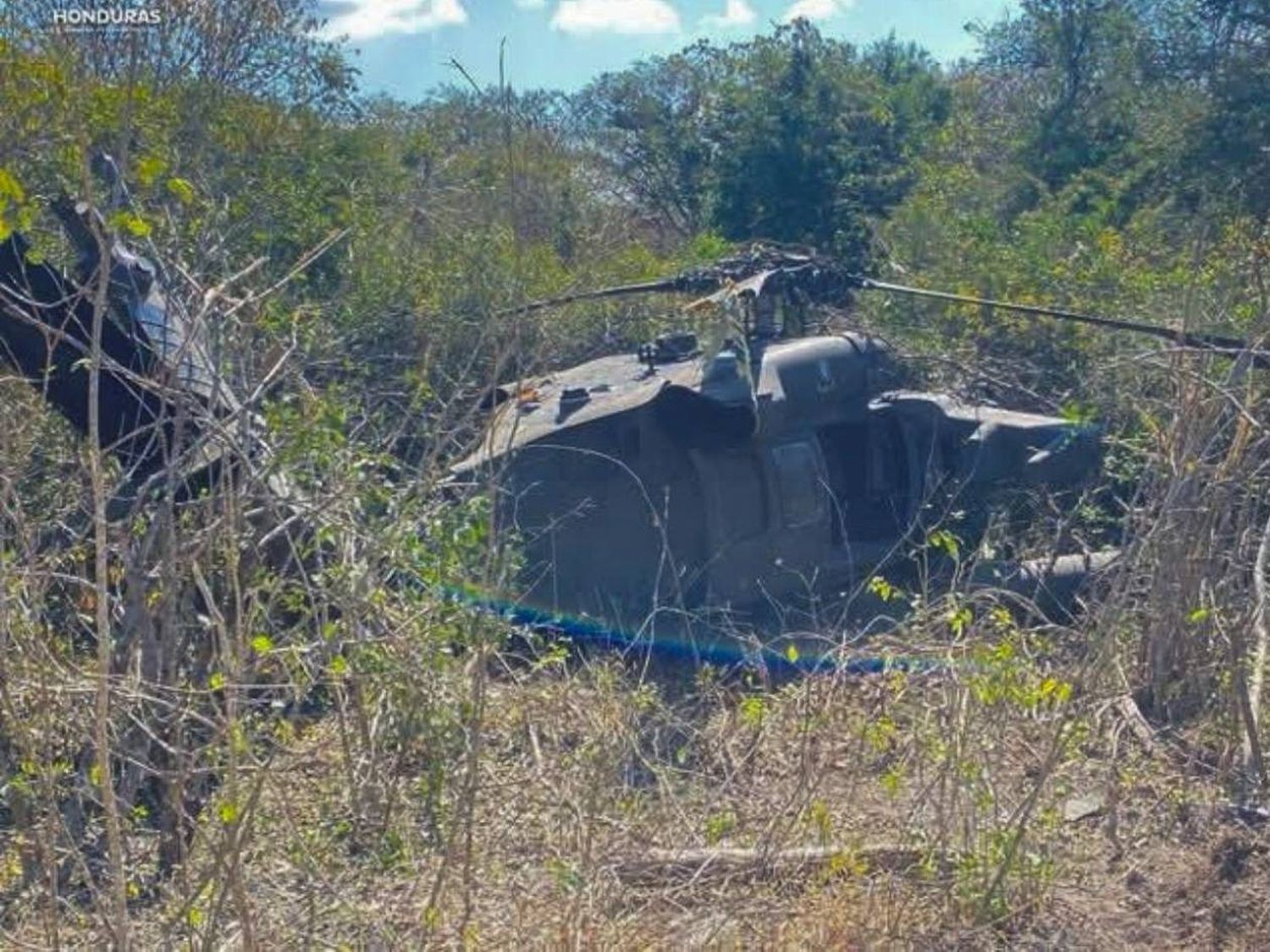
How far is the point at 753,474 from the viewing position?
7.42m

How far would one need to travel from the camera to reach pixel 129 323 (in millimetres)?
5535

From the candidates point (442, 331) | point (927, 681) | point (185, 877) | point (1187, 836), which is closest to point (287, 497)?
point (185, 877)

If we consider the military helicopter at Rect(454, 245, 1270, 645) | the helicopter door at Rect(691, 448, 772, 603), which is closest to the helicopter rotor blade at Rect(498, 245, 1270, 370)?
the military helicopter at Rect(454, 245, 1270, 645)

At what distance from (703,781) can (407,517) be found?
3.68 feet

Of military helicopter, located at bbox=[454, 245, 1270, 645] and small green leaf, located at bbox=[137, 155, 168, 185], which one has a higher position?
small green leaf, located at bbox=[137, 155, 168, 185]

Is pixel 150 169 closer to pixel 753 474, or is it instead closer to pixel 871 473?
pixel 753 474

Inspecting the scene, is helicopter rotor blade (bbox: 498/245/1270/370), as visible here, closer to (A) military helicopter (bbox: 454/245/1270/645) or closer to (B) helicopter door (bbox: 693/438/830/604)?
(A) military helicopter (bbox: 454/245/1270/645)

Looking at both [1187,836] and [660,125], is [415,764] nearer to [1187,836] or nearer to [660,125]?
[1187,836]

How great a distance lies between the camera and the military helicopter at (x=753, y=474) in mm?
7184

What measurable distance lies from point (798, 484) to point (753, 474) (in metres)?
0.21

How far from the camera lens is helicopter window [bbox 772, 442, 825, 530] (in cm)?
746

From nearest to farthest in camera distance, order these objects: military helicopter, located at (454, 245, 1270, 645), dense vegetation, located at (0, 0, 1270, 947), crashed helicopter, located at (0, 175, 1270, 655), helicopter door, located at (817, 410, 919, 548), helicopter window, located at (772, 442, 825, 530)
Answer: dense vegetation, located at (0, 0, 1270, 947) < crashed helicopter, located at (0, 175, 1270, 655) < military helicopter, located at (454, 245, 1270, 645) < helicopter window, located at (772, 442, 825, 530) < helicopter door, located at (817, 410, 919, 548)

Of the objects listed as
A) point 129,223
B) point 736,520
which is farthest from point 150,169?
point 736,520

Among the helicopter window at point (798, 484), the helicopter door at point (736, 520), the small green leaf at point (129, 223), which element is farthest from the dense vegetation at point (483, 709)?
the helicopter window at point (798, 484)
